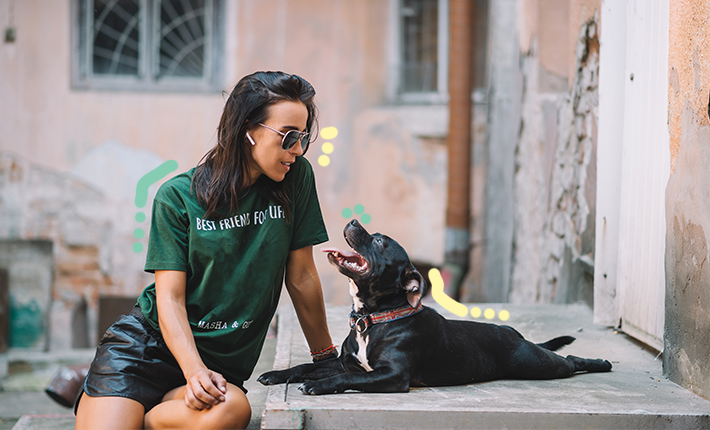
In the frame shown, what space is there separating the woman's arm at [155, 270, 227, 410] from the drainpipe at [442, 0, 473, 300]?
5.01 meters

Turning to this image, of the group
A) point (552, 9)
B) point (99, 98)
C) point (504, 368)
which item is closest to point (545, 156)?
point (552, 9)

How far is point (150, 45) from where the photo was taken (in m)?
7.45

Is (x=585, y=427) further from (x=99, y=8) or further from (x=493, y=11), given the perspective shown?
(x=99, y=8)

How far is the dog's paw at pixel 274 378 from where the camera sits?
236 centimetres

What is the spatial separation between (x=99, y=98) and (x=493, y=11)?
422 cm

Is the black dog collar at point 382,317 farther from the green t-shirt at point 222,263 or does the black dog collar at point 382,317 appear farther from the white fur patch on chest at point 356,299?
the green t-shirt at point 222,263

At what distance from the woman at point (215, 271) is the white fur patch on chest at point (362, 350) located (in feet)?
1.14

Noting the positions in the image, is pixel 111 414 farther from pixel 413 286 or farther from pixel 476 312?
pixel 476 312

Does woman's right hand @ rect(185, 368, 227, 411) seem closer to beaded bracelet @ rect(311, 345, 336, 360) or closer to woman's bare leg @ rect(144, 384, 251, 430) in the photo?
woman's bare leg @ rect(144, 384, 251, 430)

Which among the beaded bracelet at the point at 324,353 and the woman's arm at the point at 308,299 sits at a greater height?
the woman's arm at the point at 308,299

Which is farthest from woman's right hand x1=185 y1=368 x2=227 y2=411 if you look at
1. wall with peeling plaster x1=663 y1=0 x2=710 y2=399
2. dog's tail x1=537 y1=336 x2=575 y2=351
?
wall with peeling plaster x1=663 y1=0 x2=710 y2=399

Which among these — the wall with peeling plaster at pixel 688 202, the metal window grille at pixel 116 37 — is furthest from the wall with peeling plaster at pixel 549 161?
the metal window grille at pixel 116 37

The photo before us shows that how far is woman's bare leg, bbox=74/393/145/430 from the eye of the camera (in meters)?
2.20

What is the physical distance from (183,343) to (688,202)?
1.87 m
